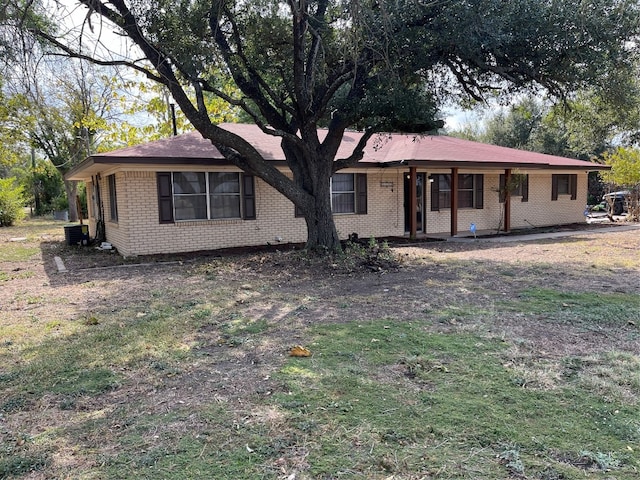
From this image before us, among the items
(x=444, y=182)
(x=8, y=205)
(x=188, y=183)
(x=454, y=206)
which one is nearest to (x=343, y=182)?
(x=454, y=206)

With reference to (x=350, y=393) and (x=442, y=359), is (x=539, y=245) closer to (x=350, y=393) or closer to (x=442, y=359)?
(x=442, y=359)

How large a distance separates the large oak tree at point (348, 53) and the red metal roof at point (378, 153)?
2.20 m

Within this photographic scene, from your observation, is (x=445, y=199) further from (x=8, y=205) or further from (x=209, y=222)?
(x=8, y=205)

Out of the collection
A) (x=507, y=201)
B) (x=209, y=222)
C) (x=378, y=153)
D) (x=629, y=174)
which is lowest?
(x=209, y=222)

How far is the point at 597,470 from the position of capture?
2525 mm

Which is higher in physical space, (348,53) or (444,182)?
(348,53)

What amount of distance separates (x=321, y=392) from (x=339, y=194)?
10931 mm

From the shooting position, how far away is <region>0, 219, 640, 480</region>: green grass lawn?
2.65 metres

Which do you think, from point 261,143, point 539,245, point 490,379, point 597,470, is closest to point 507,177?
point 539,245

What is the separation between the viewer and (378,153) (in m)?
14.9

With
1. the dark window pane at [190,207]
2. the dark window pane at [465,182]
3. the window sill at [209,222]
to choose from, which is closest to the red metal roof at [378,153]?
the dark window pane at [465,182]

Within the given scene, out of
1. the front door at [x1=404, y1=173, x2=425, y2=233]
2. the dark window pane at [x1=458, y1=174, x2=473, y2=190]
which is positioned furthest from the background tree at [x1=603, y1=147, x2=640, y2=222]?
the front door at [x1=404, y1=173, x2=425, y2=233]

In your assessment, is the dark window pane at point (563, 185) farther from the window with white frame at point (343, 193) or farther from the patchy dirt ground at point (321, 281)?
the window with white frame at point (343, 193)

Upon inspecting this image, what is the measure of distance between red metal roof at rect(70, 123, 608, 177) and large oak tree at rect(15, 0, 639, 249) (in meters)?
2.20
